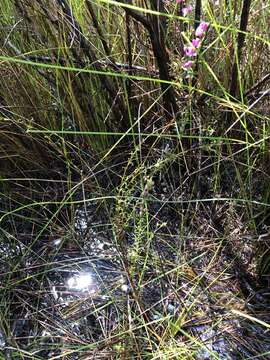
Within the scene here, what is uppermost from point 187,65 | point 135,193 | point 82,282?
point 187,65

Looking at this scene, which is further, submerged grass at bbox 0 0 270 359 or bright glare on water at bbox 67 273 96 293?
bright glare on water at bbox 67 273 96 293

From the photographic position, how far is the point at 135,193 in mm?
1231

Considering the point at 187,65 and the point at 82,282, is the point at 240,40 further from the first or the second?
the point at 82,282

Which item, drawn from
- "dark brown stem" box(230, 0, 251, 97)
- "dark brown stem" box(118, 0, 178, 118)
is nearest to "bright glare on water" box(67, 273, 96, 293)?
"dark brown stem" box(118, 0, 178, 118)

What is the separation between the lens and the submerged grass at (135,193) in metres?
1.03

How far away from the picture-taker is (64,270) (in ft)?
3.94

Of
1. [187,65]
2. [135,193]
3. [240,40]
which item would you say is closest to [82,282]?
[135,193]

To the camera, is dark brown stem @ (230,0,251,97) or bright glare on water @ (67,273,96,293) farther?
bright glare on water @ (67,273,96,293)

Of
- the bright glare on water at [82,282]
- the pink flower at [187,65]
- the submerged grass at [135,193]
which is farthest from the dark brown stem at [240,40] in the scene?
the bright glare on water at [82,282]

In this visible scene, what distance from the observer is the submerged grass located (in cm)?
103

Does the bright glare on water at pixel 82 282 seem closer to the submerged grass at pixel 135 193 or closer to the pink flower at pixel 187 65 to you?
the submerged grass at pixel 135 193

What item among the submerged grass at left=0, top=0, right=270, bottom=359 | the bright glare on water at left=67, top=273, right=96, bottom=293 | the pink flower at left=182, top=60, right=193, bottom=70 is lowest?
the bright glare on water at left=67, top=273, right=96, bottom=293

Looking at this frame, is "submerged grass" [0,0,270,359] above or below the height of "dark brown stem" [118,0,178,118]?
below

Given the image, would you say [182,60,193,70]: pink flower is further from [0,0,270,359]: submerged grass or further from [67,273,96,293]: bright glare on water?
[67,273,96,293]: bright glare on water
